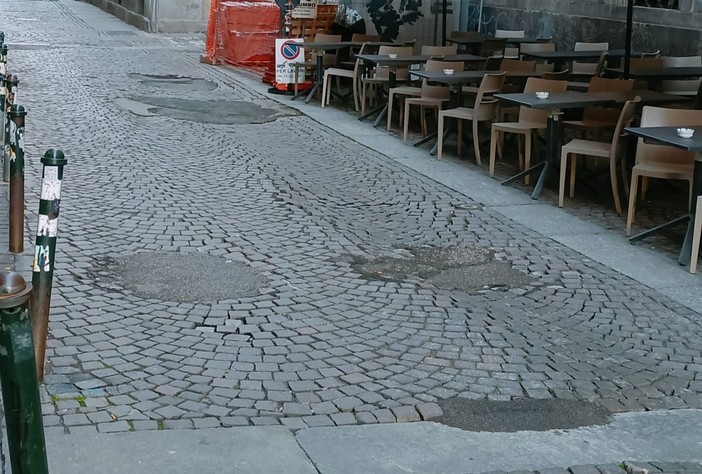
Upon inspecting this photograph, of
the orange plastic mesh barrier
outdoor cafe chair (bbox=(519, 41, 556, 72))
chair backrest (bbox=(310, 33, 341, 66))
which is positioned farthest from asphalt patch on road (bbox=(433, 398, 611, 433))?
the orange plastic mesh barrier

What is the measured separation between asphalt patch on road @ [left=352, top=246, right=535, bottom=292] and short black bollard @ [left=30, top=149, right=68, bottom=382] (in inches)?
111

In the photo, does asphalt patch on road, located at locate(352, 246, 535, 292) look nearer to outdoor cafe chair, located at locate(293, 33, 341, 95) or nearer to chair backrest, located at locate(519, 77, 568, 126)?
chair backrest, located at locate(519, 77, 568, 126)

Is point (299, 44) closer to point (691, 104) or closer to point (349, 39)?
point (349, 39)

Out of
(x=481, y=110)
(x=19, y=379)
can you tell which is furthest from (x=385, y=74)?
(x=19, y=379)

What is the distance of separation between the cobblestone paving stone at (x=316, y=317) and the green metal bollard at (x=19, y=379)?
1.64m

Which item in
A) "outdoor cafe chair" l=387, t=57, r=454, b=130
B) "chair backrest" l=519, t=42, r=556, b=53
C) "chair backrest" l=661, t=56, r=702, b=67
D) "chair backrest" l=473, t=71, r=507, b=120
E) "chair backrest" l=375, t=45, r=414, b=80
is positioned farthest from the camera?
"chair backrest" l=519, t=42, r=556, b=53

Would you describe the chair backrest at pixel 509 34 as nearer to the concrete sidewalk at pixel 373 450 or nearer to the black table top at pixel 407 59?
the black table top at pixel 407 59

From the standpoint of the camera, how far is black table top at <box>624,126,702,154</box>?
7762 millimetres

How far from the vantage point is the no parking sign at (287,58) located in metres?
16.9

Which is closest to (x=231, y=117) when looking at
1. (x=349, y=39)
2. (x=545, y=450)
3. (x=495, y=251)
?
(x=349, y=39)

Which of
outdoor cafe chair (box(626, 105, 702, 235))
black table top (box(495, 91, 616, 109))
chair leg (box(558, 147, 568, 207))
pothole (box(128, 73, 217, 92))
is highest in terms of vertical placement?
pothole (box(128, 73, 217, 92))

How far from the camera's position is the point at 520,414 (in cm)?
522

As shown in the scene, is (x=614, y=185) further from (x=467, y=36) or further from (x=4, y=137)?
(x=467, y=36)

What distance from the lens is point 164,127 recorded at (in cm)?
1378
